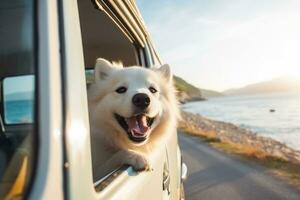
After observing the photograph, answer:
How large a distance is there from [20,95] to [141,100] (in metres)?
1.71

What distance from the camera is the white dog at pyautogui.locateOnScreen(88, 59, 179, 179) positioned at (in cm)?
302

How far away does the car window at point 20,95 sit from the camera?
121cm

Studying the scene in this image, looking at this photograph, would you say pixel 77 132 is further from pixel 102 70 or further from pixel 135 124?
pixel 102 70

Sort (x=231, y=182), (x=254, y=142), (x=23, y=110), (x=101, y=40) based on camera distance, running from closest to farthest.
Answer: (x=23, y=110)
(x=101, y=40)
(x=231, y=182)
(x=254, y=142)

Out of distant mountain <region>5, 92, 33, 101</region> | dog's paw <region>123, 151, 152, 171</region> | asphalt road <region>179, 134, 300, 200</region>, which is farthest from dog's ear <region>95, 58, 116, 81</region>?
asphalt road <region>179, 134, 300, 200</region>

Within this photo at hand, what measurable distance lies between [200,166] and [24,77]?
12.1 meters

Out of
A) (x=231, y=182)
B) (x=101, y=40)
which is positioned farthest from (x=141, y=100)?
(x=231, y=182)

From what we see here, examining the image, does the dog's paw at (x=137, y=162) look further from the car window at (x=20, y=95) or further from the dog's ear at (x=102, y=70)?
the car window at (x=20, y=95)

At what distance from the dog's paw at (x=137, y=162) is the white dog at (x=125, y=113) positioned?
0.02 m

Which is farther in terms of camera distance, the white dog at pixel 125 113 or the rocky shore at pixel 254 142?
the rocky shore at pixel 254 142

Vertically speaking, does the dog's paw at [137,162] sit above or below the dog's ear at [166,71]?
below

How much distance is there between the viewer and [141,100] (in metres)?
3.08

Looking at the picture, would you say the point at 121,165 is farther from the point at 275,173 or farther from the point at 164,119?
the point at 275,173

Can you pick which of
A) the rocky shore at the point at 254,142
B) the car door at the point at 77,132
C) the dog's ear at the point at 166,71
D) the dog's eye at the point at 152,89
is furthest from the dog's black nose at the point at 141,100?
the rocky shore at the point at 254,142
